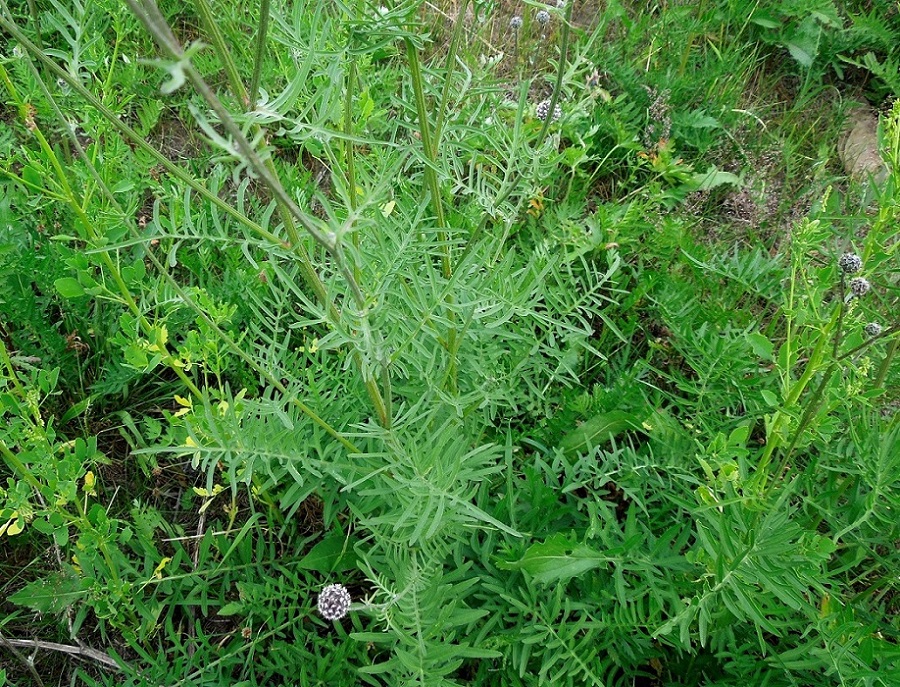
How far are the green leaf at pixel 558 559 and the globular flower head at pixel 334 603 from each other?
1.19 ft

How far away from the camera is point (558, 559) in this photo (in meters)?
1.44

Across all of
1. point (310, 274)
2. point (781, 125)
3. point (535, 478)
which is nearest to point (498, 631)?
point (535, 478)

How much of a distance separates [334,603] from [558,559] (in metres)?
0.46

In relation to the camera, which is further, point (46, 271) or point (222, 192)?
point (222, 192)

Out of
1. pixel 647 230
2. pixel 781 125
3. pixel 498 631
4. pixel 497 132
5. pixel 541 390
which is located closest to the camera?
pixel 497 132

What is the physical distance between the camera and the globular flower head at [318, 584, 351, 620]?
1.43 meters

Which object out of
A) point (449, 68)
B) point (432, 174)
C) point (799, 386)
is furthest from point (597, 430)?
point (449, 68)

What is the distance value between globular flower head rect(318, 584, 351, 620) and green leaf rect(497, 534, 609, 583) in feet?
1.19

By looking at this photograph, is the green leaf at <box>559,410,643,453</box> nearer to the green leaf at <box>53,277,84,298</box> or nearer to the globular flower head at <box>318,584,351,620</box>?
the globular flower head at <box>318,584,351,620</box>

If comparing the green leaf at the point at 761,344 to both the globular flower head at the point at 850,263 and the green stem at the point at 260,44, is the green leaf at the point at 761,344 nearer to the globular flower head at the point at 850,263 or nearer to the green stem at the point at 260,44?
the globular flower head at the point at 850,263

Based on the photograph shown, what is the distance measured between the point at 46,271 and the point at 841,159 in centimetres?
275

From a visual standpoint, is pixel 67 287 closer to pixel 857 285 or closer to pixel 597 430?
pixel 597 430

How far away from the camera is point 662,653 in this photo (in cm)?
149

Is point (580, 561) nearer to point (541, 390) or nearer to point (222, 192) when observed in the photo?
point (541, 390)
